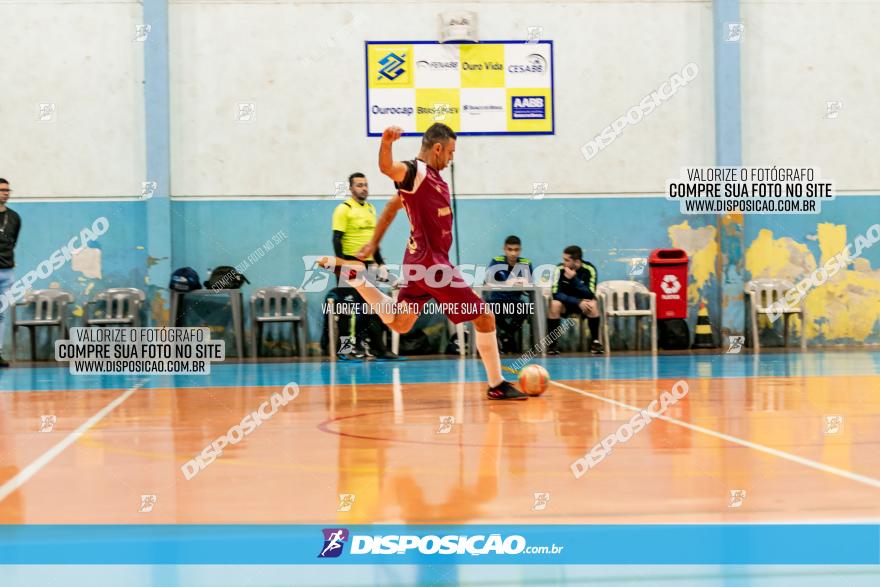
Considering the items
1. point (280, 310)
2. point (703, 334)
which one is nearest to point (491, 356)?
point (280, 310)

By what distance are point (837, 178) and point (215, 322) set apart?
1078 centimetres

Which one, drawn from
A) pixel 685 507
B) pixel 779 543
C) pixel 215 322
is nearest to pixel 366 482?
pixel 685 507

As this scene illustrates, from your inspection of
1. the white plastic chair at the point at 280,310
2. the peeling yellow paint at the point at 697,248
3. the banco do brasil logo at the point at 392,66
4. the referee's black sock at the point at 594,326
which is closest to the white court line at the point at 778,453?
the referee's black sock at the point at 594,326

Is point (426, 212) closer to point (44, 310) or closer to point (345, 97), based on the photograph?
point (345, 97)

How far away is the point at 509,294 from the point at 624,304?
2211 mm

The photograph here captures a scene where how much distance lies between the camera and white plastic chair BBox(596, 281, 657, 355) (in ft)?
55.2

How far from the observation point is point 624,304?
17469 millimetres

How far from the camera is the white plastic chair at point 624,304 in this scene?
1681cm

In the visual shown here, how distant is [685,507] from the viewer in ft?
14.1

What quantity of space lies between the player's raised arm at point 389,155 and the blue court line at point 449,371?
338 centimetres

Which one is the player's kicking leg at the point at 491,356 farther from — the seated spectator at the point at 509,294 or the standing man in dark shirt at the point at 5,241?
the standing man in dark shirt at the point at 5,241

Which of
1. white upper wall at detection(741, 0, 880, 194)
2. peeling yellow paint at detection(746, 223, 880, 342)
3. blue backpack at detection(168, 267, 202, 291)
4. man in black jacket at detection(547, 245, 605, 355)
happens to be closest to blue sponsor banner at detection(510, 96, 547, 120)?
man in black jacket at detection(547, 245, 605, 355)

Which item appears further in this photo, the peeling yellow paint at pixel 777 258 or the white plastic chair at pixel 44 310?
the peeling yellow paint at pixel 777 258

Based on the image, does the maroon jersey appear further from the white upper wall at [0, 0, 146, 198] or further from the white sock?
the white upper wall at [0, 0, 146, 198]
